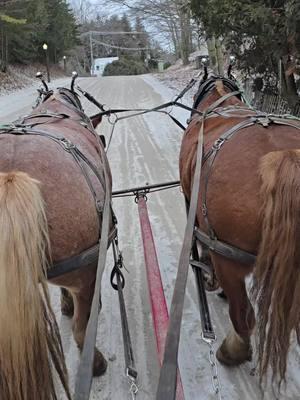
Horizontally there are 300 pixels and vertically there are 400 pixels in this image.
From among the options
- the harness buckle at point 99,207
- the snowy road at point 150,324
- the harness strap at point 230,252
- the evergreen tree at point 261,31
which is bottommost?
the snowy road at point 150,324

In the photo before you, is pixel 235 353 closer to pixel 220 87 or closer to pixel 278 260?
pixel 278 260

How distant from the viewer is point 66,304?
324 cm

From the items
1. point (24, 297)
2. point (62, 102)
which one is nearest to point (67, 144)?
point (24, 297)

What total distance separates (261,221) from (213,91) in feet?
6.54

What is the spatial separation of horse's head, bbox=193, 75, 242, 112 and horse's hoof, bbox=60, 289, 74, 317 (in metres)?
1.91

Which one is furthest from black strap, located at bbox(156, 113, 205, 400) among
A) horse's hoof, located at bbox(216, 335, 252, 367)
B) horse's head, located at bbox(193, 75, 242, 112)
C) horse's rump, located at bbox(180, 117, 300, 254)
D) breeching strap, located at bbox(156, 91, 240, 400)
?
horse's head, located at bbox(193, 75, 242, 112)

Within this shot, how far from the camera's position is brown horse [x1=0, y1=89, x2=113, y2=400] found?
1733 mm

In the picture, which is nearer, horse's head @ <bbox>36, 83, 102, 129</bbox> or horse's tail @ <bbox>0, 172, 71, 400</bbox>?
horse's tail @ <bbox>0, 172, 71, 400</bbox>

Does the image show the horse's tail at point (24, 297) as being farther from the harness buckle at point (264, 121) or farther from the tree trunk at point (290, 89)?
the tree trunk at point (290, 89)

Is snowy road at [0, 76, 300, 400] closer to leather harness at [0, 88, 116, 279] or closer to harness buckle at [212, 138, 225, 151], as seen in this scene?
leather harness at [0, 88, 116, 279]

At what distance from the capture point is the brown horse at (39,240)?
68.2 inches

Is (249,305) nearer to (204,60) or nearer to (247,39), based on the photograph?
(204,60)

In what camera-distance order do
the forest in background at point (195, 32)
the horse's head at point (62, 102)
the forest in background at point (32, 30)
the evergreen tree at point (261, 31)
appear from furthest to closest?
the forest in background at point (32, 30), the forest in background at point (195, 32), the evergreen tree at point (261, 31), the horse's head at point (62, 102)

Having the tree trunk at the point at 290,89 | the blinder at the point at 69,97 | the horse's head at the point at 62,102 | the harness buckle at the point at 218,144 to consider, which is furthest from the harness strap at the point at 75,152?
the tree trunk at the point at 290,89
